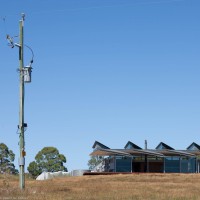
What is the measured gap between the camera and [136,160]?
258ft

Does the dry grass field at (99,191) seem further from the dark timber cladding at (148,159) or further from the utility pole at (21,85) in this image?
the dark timber cladding at (148,159)

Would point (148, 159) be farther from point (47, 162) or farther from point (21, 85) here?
point (21, 85)

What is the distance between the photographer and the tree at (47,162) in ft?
367

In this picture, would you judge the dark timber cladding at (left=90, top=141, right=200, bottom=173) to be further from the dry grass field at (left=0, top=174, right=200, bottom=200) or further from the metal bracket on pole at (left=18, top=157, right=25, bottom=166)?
the metal bracket on pole at (left=18, top=157, right=25, bottom=166)

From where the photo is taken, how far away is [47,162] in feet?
368

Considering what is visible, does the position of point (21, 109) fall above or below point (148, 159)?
above

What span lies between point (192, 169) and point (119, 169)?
12627 mm

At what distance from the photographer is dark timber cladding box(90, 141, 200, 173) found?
75.2 m

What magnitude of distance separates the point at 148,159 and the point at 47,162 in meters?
37.5

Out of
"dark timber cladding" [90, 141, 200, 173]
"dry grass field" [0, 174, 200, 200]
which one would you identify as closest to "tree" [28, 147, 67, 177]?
"dark timber cladding" [90, 141, 200, 173]

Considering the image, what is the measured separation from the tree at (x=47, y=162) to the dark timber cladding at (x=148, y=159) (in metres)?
30.9

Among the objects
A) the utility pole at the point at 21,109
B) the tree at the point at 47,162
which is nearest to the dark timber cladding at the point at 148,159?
the tree at the point at 47,162

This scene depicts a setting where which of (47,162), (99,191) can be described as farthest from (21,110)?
(47,162)

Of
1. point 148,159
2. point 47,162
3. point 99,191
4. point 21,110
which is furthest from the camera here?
point 47,162
